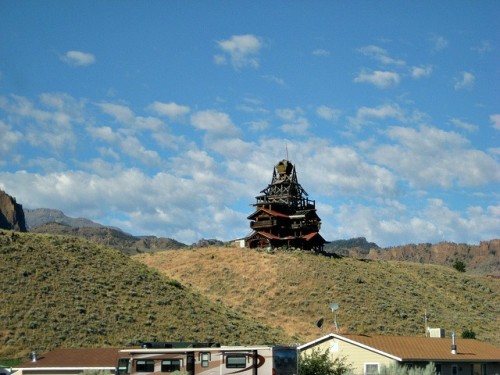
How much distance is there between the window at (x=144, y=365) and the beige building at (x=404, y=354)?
9.23 meters

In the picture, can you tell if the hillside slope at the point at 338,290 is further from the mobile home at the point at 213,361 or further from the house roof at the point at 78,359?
the mobile home at the point at 213,361

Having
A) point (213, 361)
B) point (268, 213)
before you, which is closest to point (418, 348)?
point (213, 361)

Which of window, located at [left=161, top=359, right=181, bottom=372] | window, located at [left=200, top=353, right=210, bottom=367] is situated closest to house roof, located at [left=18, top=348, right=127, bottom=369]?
window, located at [left=161, top=359, right=181, bottom=372]

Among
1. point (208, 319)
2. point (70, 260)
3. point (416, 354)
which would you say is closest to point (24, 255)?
point (70, 260)

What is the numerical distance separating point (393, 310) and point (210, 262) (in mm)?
30133

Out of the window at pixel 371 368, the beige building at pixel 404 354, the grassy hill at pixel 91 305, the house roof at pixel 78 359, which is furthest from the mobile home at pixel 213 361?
the grassy hill at pixel 91 305

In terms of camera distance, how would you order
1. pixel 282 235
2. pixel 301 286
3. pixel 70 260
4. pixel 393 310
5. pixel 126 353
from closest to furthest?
pixel 126 353 → pixel 70 260 → pixel 393 310 → pixel 301 286 → pixel 282 235

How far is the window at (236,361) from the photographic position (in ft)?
121

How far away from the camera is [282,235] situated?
114 metres

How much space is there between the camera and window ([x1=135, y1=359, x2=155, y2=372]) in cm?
3822

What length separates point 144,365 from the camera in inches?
1508

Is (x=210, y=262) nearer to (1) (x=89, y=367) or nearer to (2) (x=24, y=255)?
(2) (x=24, y=255)

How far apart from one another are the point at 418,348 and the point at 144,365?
631 inches

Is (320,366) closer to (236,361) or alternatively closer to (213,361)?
(236,361)
